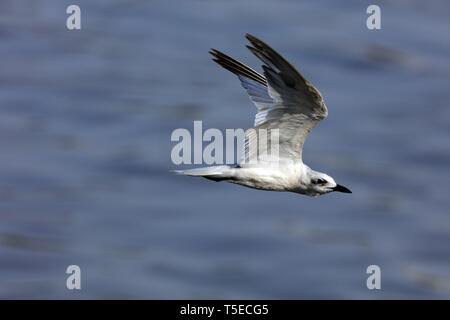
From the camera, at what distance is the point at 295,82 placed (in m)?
10.6

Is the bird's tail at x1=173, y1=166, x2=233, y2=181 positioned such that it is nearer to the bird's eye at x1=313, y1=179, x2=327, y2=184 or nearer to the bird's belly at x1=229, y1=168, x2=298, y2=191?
the bird's belly at x1=229, y1=168, x2=298, y2=191

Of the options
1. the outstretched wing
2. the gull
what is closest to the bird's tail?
the gull

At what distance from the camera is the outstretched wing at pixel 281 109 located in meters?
10.5

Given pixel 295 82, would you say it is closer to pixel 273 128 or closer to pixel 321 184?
pixel 273 128

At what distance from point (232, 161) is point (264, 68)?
1.77 m

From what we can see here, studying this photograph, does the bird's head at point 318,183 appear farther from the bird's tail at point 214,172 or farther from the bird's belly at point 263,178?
the bird's tail at point 214,172

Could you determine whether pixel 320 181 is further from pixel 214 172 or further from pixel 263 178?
pixel 214 172

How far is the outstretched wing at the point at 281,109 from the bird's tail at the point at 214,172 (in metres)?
0.36

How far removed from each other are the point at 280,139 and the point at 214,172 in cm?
104

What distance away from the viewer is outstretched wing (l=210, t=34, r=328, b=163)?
414 inches

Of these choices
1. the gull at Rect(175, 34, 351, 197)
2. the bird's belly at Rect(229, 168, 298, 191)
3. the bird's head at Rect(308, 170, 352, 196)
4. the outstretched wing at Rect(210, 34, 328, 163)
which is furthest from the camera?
the bird's head at Rect(308, 170, 352, 196)
